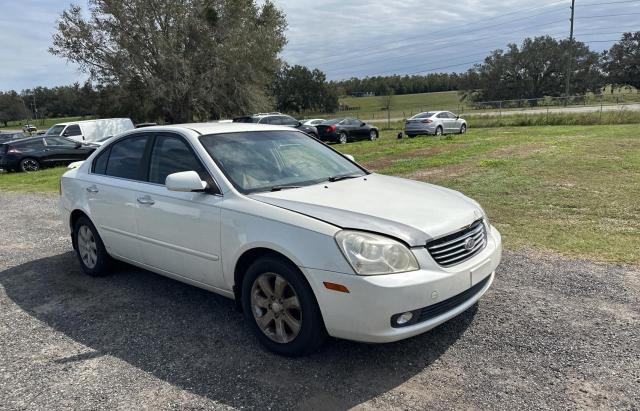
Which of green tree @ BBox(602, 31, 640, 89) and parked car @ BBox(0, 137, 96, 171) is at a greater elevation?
green tree @ BBox(602, 31, 640, 89)

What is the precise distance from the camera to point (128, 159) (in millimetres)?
4879

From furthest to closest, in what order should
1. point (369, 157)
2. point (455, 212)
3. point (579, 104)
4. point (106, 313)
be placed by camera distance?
point (579, 104) < point (369, 157) < point (106, 313) < point (455, 212)

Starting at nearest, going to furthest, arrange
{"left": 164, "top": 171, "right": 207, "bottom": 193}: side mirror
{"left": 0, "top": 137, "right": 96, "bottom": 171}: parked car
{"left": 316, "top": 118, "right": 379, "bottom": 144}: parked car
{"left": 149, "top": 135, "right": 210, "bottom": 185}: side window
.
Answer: {"left": 164, "top": 171, "right": 207, "bottom": 193}: side mirror → {"left": 149, "top": 135, "right": 210, "bottom": 185}: side window → {"left": 0, "top": 137, "right": 96, "bottom": 171}: parked car → {"left": 316, "top": 118, "right": 379, "bottom": 144}: parked car

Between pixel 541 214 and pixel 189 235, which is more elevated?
pixel 189 235

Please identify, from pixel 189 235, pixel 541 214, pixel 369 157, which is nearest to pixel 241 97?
pixel 369 157

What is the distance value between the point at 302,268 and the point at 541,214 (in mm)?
5419

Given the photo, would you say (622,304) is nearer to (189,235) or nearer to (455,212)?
(455,212)

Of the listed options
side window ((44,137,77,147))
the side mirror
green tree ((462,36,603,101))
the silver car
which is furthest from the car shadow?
green tree ((462,36,603,101))

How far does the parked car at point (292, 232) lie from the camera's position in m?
3.08

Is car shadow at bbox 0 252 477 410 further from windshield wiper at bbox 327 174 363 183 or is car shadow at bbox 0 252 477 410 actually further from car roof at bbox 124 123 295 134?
car roof at bbox 124 123 295 134

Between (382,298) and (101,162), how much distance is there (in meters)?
3.70

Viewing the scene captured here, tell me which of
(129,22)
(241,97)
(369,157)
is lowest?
(369,157)

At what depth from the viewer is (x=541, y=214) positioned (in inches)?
290

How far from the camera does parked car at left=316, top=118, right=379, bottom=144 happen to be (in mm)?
24875
